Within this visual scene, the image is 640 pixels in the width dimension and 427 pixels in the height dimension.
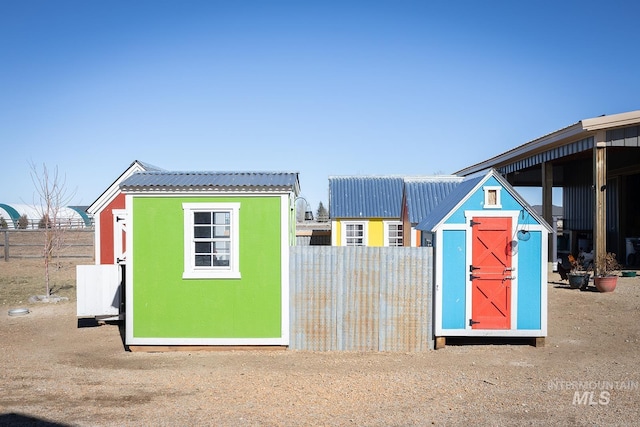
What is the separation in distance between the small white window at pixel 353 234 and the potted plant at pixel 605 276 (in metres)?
9.36

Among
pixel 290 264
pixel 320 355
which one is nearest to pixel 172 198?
pixel 290 264

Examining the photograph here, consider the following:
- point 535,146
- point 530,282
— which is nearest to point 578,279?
point 535,146

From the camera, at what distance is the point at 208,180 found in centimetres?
1023

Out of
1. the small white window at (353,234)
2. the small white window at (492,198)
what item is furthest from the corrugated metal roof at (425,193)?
the small white window at (492,198)

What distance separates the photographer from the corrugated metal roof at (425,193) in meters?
16.6

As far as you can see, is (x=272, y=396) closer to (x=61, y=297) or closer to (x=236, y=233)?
(x=236, y=233)

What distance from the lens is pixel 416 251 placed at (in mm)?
9945

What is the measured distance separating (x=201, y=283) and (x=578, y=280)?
12.5 meters

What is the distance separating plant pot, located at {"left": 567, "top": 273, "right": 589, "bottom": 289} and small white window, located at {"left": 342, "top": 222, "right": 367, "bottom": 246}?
8621 mm

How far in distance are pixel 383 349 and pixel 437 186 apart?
903 centimetres

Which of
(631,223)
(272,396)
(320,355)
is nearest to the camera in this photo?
(272,396)

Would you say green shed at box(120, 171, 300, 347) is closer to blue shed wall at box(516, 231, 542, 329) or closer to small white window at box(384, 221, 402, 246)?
blue shed wall at box(516, 231, 542, 329)

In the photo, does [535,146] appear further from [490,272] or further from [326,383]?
[326,383]

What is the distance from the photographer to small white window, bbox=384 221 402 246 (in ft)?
73.3
